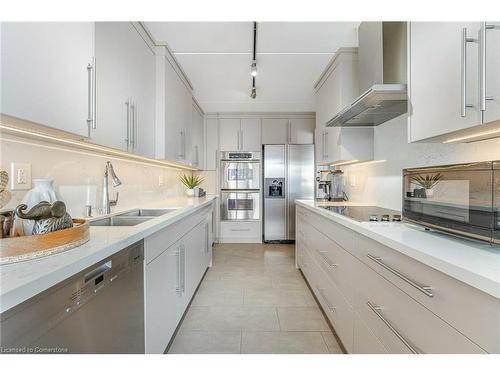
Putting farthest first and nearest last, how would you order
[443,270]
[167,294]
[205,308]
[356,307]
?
[205,308]
[167,294]
[356,307]
[443,270]

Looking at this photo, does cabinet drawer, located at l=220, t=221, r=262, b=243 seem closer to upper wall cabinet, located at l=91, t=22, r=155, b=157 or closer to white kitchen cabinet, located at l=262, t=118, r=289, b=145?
white kitchen cabinet, located at l=262, t=118, r=289, b=145

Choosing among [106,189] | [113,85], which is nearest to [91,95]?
[113,85]

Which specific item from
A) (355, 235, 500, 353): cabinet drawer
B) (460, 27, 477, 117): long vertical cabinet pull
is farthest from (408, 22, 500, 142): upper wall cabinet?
(355, 235, 500, 353): cabinet drawer

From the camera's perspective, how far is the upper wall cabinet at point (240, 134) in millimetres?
4855

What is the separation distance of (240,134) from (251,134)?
0.66 feet

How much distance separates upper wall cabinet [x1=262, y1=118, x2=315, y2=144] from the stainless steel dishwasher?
391cm

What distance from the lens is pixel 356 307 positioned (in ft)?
4.94

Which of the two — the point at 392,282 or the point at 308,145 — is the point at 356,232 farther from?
the point at 308,145

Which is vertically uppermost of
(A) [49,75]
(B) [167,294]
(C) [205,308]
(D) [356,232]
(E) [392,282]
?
(A) [49,75]

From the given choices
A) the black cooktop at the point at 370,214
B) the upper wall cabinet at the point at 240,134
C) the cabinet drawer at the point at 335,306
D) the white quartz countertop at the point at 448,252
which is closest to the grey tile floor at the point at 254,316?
the cabinet drawer at the point at 335,306

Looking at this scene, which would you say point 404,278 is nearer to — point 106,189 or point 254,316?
point 254,316

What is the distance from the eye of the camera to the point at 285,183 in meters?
4.82
